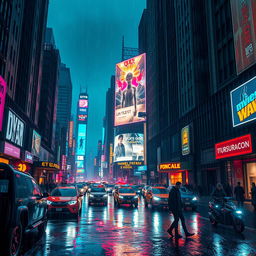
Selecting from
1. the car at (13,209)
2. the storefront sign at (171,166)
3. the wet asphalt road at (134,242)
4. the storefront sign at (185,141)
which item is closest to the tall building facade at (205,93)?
the storefront sign at (185,141)

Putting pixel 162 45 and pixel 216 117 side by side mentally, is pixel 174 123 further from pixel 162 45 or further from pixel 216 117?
pixel 162 45

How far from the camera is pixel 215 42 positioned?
114ft

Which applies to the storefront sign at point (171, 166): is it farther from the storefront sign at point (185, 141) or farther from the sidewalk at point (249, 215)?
the sidewalk at point (249, 215)

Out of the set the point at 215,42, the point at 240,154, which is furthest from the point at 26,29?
the point at 240,154

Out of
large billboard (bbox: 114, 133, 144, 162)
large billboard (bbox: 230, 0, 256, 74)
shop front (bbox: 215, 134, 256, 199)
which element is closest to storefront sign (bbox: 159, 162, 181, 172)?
shop front (bbox: 215, 134, 256, 199)

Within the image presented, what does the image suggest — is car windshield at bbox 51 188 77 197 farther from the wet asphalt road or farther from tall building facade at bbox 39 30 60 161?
tall building facade at bbox 39 30 60 161

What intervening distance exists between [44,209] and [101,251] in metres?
3.70

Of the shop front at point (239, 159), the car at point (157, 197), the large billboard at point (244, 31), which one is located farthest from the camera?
the large billboard at point (244, 31)

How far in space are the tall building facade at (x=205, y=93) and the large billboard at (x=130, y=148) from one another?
56.9ft

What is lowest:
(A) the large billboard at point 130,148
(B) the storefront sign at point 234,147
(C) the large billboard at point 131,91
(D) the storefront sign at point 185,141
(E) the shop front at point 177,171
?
(E) the shop front at point 177,171

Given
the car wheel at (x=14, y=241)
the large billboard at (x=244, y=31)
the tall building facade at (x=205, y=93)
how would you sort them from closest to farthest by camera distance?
1. the car wheel at (x=14, y=241)
2. the large billboard at (x=244, y=31)
3. the tall building facade at (x=205, y=93)

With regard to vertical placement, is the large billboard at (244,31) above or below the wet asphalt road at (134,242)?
above

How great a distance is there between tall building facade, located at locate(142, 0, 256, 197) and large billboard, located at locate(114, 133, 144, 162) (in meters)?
17.3

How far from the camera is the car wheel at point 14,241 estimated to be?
589 centimetres
